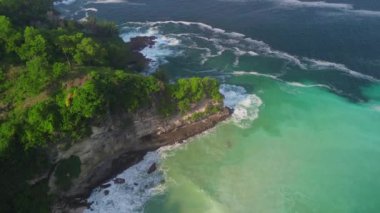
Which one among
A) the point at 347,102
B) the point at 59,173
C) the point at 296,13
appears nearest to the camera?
the point at 59,173

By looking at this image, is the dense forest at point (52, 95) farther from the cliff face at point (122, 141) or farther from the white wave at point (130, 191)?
the white wave at point (130, 191)

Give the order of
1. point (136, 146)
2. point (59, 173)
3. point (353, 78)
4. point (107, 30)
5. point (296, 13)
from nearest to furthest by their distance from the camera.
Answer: point (59, 173) → point (136, 146) → point (353, 78) → point (107, 30) → point (296, 13)

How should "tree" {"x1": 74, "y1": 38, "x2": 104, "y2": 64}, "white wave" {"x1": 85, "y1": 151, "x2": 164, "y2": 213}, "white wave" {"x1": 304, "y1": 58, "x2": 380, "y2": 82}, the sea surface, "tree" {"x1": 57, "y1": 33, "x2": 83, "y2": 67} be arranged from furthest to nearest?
"white wave" {"x1": 304, "y1": 58, "x2": 380, "y2": 82}, "tree" {"x1": 57, "y1": 33, "x2": 83, "y2": 67}, "tree" {"x1": 74, "y1": 38, "x2": 104, "y2": 64}, the sea surface, "white wave" {"x1": 85, "y1": 151, "x2": 164, "y2": 213}

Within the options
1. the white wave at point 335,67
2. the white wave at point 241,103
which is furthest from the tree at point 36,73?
the white wave at point 335,67

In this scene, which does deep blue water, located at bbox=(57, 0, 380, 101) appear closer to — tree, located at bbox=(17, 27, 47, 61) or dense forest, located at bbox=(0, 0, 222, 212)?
dense forest, located at bbox=(0, 0, 222, 212)

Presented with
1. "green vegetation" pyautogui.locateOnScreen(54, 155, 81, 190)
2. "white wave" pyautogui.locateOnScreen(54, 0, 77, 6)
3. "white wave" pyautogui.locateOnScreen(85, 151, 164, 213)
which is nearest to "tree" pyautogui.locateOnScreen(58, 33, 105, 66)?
"green vegetation" pyautogui.locateOnScreen(54, 155, 81, 190)

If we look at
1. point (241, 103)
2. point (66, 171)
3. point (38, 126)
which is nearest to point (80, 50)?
point (38, 126)

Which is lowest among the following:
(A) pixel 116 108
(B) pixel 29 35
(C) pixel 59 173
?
(C) pixel 59 173

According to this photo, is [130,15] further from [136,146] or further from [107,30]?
[136,146]

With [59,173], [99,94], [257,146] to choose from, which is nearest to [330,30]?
[257,146]
